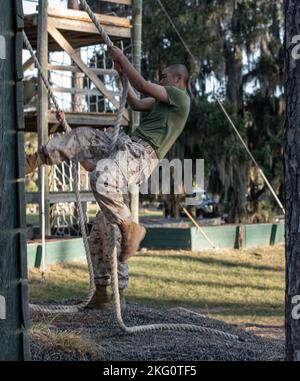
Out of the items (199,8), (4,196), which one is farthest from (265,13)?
(4,196)

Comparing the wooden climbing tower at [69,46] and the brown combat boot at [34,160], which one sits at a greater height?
the wooden climbing tower at [69,46]

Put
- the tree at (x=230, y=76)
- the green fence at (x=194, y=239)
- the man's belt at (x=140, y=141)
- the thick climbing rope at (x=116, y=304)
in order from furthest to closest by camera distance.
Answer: the tree at (x=230, y=76), the green fence at (x=194, y=239), the man's belt at (x=140, y=141), the thick climbing rope at (x=116, y=304)

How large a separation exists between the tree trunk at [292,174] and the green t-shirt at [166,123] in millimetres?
1522

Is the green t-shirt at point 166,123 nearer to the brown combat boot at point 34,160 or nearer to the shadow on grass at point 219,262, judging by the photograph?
the brown combat boot at point 34,160

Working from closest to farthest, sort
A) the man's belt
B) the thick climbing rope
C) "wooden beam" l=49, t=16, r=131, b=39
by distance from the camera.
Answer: the thick climbing rope → the man's belt → "wooden beam" l=49, t=16, r=131, b=39

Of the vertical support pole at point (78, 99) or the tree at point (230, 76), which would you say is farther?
the tree at point (230, 76)

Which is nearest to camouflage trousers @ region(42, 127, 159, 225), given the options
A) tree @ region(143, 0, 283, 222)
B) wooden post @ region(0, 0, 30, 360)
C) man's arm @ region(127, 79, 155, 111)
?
man's arm @ region(127, 79, 155, 111)

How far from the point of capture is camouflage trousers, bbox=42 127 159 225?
495 cm

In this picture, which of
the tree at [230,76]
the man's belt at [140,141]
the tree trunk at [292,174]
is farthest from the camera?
the tree at [230,76]

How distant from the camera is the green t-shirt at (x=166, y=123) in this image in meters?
5.28

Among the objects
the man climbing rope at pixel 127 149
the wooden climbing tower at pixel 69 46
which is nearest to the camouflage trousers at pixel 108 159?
the man climbing rope at pixel 127 149

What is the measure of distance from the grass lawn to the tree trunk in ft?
17.3

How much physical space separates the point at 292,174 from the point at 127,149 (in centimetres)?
161

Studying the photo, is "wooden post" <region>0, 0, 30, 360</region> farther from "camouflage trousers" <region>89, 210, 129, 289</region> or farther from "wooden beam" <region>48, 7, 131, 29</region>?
"wooden beam" <region>48, 7, 131, 29</region>
